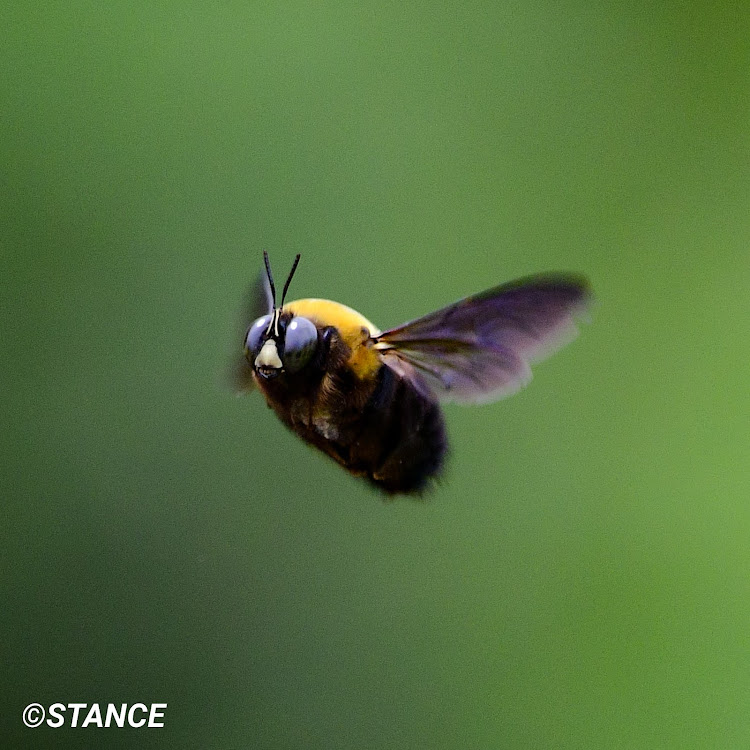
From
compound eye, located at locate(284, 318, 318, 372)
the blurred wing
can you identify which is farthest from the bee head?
the blurred wing

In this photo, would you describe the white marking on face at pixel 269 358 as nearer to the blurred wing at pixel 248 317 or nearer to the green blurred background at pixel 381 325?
the blurred wing at pixel 248 317

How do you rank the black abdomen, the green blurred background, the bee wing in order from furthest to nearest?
the green blurred background, the black abdomen, the bee wing

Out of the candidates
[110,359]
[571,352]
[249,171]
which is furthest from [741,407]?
[110,359]

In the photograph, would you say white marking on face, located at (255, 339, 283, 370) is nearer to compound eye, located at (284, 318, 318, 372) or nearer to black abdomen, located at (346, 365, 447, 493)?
compound eye, located at (284, 318, 318, 372)

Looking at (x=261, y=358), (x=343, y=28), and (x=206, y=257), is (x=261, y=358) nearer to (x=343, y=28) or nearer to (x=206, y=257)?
(x=206, y=257)

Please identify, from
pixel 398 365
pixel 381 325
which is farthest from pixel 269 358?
pixel 381 325

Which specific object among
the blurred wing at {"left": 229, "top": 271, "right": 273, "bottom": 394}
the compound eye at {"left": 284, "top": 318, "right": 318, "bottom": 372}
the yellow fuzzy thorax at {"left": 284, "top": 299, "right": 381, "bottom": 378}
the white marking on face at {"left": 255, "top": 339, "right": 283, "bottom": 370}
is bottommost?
the white marking on face at {"left": 255, "top": 339, "right": 283, "bottom": 370}

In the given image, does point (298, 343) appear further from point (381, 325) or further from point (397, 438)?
point (381, 325)

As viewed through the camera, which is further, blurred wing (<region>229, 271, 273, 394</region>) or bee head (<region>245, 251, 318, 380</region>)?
blurred wing (<region>229, 271, 273, 394</region>)
